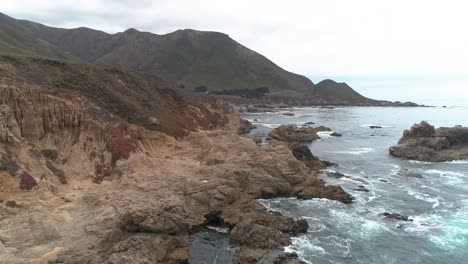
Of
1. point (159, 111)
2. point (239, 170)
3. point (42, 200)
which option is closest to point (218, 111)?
point (159, 111)

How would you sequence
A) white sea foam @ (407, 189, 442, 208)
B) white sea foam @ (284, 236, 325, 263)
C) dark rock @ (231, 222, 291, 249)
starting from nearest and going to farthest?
white sea foam @ (284, 236, 325, 263) → dark rock @ (231, 222, 291, 249) → white sea foam @ (407, 189, 442, 208)

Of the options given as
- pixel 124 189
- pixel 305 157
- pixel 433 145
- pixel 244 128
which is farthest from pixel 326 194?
pixel 244 128

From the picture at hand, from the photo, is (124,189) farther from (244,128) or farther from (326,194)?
(244,128)

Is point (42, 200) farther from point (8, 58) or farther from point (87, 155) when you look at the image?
point (8, 58)

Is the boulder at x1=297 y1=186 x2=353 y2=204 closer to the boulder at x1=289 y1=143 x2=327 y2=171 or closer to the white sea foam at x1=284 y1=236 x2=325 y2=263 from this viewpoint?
→ the white sea foam at x1=284 y1=236 x2=325 y2=263

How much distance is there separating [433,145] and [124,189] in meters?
65.0

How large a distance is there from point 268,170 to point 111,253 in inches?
1041

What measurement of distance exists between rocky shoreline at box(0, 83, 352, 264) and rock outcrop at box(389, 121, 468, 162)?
34.2m

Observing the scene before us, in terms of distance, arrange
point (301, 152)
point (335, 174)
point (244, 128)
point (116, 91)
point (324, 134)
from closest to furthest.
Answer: point (335, 174) < point (116, 91) < point (301, 152) < point (324, 134) < point (244, 128)

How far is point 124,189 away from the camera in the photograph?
44.7 m

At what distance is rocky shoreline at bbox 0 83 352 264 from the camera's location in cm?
3416

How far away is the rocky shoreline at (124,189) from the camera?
34156mm

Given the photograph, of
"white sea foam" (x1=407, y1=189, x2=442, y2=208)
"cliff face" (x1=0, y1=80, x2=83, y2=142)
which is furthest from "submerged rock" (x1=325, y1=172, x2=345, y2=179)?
"cliff face" (x1=0, y1=80, x2=83, y2=142)

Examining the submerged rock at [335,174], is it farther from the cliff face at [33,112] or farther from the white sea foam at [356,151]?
the cliff face at [33,112]
